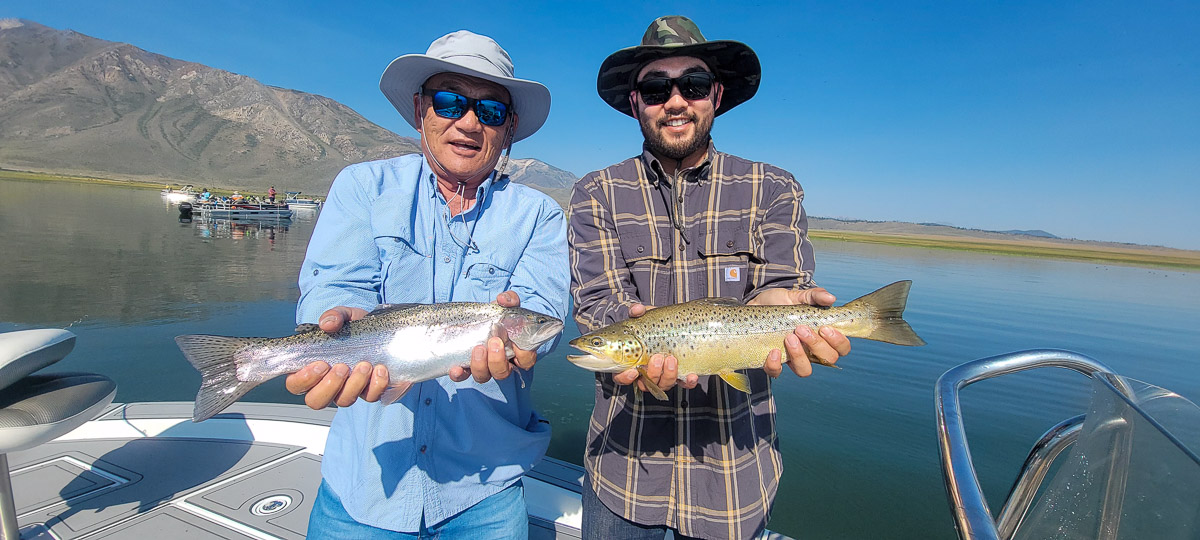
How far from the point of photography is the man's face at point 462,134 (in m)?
3.08

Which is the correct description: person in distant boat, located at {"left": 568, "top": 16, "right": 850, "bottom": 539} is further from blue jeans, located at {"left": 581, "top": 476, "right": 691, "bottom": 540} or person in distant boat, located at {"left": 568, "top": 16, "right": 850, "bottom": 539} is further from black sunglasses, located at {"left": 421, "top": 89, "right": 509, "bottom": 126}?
black sunglasses, located at {"left": 421, "top": 89, "right": 509, "bottom": 126}

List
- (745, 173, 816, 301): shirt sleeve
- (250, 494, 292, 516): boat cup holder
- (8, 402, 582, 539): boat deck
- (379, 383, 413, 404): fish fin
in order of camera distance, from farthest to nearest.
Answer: (250, 494, 292, 516): boat cup holder, (8, 402, 582, 539): boat deck, (745, 173, 816, 301): shirt sleeve, (379, 383, 413, 404): fish fin

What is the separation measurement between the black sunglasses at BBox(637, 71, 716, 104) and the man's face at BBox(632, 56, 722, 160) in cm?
3

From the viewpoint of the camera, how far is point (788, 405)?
33.2 feet

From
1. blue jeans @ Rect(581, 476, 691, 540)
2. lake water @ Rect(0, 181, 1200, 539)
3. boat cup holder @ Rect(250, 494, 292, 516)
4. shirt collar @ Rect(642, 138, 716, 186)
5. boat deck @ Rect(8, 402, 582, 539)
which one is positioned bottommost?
lake water @ Rect(0, 181, 1200, 539)

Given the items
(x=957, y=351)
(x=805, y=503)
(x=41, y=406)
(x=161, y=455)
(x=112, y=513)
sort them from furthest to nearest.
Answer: (x=957, y=351), (x=805, y=503), (x=161, y=455), (x=112, y=513), (x=41, y=406)

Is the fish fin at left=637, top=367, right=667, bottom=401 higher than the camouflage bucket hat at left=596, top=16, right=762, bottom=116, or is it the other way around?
the camouflage bucket hat at left=596, top=16, right=762, bottom=116

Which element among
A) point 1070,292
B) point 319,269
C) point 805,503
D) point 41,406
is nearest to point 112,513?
point 41,406

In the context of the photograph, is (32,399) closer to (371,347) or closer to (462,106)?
(371,347)

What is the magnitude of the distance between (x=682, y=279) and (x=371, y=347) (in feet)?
6.34

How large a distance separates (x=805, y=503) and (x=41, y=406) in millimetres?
7750

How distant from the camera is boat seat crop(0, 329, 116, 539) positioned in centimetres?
318

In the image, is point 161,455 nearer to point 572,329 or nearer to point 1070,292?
point 572,329

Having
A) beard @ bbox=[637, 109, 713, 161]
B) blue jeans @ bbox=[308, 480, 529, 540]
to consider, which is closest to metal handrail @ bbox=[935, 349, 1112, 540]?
beard @ bbox=[637, 109, 713, 161]
